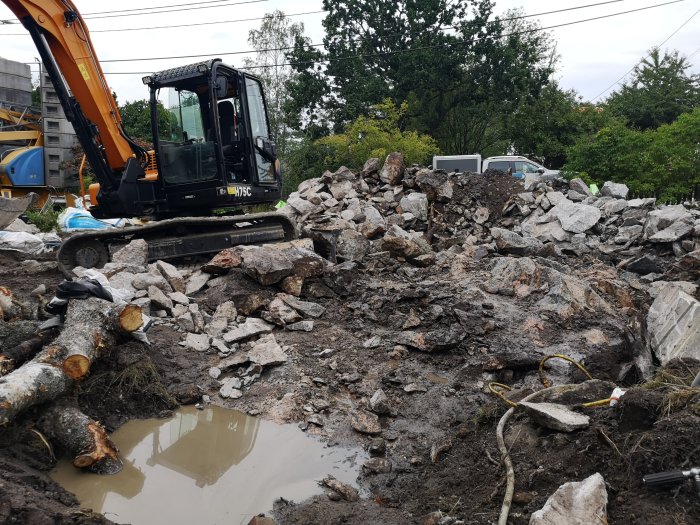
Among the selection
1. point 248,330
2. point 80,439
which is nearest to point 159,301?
point 248,330

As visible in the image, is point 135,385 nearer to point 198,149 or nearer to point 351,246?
point 198,149

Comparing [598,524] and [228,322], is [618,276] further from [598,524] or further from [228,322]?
[598,524]

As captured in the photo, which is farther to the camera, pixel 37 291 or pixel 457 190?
pixel 457 190

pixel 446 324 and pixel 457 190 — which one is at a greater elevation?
pixel 457 190

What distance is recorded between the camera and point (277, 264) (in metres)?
6.54

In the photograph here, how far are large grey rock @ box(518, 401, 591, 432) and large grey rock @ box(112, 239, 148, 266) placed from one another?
5393 millimetres

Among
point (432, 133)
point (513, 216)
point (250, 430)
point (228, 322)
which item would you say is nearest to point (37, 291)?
point (228, 322)

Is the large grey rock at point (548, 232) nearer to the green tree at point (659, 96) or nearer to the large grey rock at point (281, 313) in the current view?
the large grey rock at point (281, 313)

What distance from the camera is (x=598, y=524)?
2.48m

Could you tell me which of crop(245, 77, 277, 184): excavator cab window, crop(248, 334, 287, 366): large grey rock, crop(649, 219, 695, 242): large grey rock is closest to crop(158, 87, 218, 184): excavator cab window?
crop(245, 77, 277, 184): excavator cab window

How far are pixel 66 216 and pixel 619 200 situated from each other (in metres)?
11.0

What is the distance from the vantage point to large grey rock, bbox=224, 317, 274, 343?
218 inches

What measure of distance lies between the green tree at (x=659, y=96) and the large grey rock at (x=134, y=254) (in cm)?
2939

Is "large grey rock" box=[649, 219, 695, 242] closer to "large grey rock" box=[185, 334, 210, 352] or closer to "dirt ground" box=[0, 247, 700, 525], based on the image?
"dirt ground" box=[0, 247, 700, 525]
